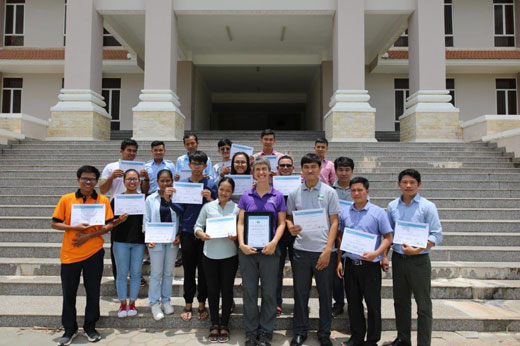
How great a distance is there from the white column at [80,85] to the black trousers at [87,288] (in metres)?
9.71

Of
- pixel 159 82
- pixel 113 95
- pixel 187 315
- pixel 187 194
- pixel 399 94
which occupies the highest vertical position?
pixel 113 95

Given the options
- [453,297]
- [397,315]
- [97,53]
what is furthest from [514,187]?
[97,53]

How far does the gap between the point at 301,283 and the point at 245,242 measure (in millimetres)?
724

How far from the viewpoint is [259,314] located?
13.8 ft

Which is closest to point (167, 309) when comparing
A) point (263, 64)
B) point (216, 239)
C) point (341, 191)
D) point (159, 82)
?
point (216, 239)

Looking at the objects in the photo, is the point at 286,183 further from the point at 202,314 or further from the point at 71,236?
the point at 71,236

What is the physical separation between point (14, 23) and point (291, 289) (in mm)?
22866

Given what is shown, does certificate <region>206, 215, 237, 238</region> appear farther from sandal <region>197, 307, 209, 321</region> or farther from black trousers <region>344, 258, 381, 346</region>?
black trousers <region>344, 258, 381, 346</region>

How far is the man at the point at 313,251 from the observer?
12.6ft

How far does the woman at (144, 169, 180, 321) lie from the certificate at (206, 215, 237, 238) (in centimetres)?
66

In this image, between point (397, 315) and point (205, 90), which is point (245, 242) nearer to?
point (397, 315)

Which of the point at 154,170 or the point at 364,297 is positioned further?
the point at 154,170

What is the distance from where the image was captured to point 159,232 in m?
4.26

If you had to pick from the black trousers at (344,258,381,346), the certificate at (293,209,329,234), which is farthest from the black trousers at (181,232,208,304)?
the black trousers at (344,258,381,346)
